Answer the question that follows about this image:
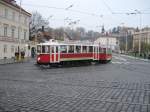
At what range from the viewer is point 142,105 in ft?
34.6

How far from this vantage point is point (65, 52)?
115 feet

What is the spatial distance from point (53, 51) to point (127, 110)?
2423cm

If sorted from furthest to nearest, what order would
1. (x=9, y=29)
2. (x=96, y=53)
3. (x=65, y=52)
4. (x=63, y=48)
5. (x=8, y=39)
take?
(x=9, y=29), (x=8, y=39), (x=96, y=53), (x=65, y=52), (x=63, y=48)

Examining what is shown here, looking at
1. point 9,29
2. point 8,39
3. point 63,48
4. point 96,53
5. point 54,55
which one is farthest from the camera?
point 9,29

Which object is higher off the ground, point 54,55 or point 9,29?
point 9,29

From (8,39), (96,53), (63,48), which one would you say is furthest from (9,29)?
(63,48)

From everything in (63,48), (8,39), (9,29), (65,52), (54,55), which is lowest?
(54,55)

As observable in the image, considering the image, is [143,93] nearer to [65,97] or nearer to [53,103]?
[65,97]

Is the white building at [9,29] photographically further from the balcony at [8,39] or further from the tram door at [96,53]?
the tram door at [96,53]

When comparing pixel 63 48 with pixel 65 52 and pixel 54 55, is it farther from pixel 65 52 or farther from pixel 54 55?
pixel 54 55

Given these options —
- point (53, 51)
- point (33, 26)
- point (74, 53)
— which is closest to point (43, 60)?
point (53, 51)

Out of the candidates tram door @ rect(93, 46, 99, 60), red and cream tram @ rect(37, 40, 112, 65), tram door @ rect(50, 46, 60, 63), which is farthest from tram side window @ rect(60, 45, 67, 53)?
tram door @ rect(93, 46, 99, 60)

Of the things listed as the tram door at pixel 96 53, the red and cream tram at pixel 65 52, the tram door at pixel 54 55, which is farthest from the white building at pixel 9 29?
the tram door at pixel 54 55

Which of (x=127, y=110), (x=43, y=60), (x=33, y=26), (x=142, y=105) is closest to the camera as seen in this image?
(x=127, y=110)
